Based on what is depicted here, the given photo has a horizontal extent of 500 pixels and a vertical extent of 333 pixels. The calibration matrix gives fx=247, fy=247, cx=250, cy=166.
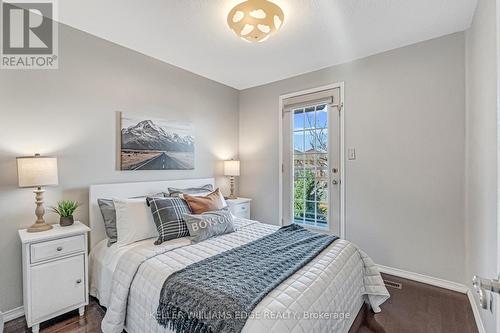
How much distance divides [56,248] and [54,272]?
178 mm

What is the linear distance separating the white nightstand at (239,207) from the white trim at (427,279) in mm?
1833

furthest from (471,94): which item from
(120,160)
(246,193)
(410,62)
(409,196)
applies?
(120,160)

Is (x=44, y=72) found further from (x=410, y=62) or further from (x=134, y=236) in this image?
(x=410, y=62)

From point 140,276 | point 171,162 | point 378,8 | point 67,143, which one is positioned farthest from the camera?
point 171,162

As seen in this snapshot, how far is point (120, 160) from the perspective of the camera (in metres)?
2.63

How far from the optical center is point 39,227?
6.39 feet

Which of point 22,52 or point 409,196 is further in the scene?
point 409,196

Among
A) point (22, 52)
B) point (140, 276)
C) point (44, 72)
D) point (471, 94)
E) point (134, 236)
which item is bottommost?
point (140, 276)

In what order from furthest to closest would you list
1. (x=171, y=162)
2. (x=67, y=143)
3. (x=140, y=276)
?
(x=171, y=162)
(x=67, y=143)
(x=140, y=276)

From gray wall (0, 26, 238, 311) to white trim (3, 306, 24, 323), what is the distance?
0.04 m

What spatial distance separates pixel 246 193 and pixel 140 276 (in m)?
2.49

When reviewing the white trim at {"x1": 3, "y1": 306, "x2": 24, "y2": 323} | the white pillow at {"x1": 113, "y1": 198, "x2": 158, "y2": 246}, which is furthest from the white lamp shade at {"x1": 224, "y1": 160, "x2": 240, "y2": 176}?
the white trim at {"x1": 3, "y1": 306, "x2": 24, "y2": 323}

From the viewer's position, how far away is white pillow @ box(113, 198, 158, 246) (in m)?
2.07

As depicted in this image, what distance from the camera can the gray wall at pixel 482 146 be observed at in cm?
144
